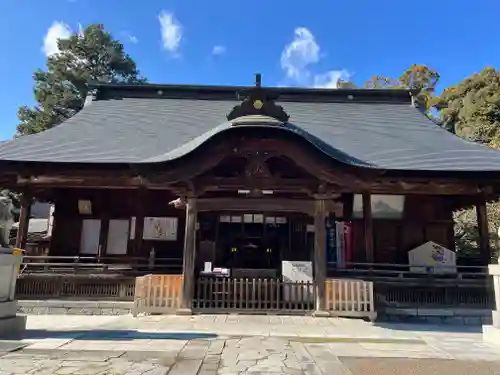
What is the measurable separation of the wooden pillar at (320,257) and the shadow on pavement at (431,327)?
1.29 meters

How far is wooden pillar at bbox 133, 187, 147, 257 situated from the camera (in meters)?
12.1

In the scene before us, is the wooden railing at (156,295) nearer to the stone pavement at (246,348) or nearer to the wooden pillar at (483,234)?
the stone pavement at (246,348)

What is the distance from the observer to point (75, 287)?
9945 mm

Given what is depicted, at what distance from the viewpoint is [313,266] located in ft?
31.5

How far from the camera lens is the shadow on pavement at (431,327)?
25.3 feet

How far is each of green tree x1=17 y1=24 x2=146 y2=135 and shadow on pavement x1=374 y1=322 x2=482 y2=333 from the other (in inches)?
1051

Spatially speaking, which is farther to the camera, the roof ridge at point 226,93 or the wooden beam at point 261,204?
the roof ridge at point 226,93

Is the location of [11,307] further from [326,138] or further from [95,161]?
[326,138]

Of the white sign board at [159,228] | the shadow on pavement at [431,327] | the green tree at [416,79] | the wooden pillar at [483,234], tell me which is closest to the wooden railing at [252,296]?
the shadow on pavement at [431,327]

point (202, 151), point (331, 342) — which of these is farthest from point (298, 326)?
point (202, 151)

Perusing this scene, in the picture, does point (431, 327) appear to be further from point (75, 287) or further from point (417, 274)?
point (75, 287)

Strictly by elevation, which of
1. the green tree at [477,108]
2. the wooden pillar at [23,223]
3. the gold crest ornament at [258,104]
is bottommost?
the wooden pillar at [23,223]

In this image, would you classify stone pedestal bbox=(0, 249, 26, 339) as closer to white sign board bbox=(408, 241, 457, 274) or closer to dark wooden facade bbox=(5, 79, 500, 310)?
dark wooden facade bbox=(5, 79, 500, 310)

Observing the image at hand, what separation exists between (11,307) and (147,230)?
6123mm
